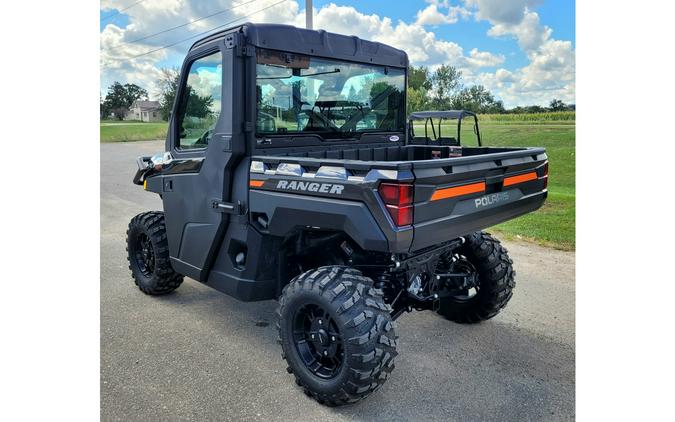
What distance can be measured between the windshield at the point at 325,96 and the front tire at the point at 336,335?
45.7 inches

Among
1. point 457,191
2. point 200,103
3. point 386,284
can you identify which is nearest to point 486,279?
point 386,284

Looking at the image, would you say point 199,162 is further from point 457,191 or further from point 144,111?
point 457,191

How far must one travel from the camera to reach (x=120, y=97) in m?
4.06

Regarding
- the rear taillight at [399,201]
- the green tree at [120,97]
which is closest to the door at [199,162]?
the green tree at [120,97]

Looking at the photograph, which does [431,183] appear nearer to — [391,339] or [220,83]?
Answer: [391,339]

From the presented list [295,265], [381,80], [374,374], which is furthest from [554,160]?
[374,374]

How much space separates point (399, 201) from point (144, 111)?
2921mm

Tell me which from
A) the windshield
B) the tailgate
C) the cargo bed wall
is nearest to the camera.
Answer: the tailgate

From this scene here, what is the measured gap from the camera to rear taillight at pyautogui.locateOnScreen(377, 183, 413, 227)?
2.44 metres

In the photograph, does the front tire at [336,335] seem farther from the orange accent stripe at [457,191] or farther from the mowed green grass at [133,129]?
the mowed green grass at [133,129]

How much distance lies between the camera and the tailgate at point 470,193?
2543 mm

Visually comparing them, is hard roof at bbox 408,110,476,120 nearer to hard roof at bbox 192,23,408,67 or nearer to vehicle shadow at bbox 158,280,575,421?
hard roof at bbox 192,23,408,67

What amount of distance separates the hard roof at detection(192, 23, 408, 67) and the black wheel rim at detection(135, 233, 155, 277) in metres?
1.88

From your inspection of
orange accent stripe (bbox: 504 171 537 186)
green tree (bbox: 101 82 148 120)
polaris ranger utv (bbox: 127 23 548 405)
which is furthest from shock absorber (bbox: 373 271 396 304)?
green tree (bbox: 101 82 148 120)
